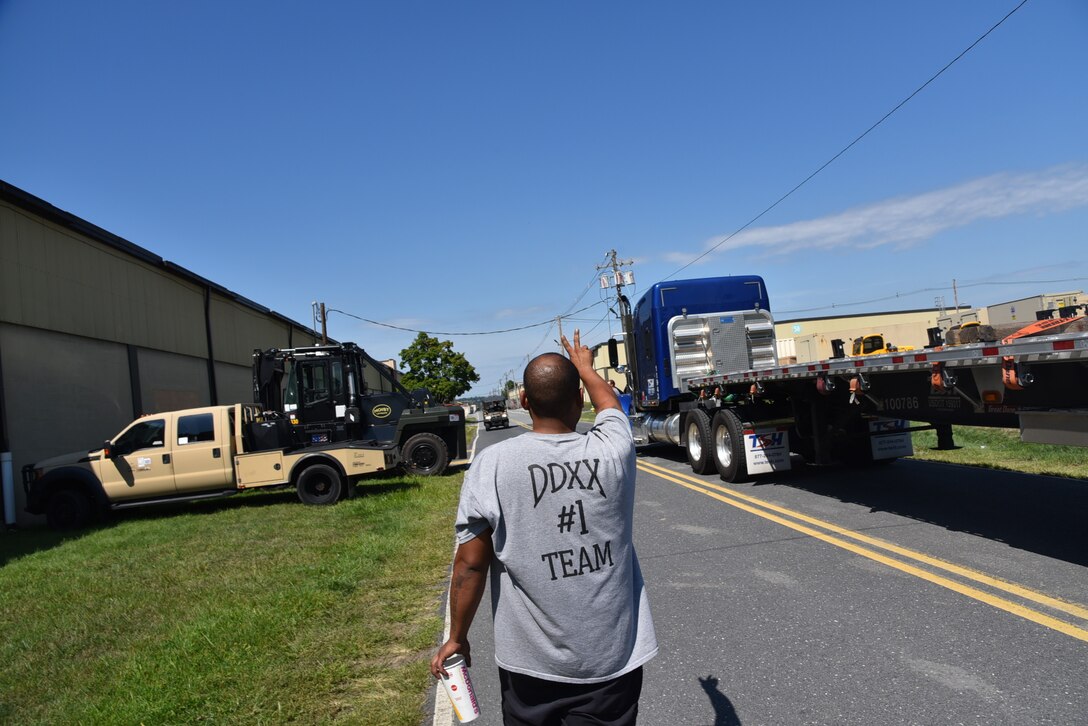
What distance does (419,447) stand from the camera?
1614 centimetres

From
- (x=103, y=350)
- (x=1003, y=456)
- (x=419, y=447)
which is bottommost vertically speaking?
(x=1003, y=456)

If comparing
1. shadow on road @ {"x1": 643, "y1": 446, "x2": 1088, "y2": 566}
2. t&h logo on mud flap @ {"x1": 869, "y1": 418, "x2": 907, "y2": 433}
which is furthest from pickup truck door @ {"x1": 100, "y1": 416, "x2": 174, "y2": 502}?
t&h logo on mud flap @ {"x1": 869, "y1": 418, "x2": 907, "y2": 433}

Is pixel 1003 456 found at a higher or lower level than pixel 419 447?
lower

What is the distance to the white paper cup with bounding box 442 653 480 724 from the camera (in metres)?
2.35

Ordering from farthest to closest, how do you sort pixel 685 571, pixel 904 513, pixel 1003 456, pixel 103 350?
pixel 103 350 → pixel 1003 456 → pixel 904 513 → pixel 685 571

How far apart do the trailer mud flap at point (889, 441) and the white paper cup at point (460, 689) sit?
33.4ft

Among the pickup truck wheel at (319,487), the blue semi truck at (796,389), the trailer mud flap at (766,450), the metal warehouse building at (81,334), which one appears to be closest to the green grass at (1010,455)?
the blue semi truck at (796,389)

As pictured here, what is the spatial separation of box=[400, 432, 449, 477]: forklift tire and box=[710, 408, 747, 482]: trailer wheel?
618 centimetres

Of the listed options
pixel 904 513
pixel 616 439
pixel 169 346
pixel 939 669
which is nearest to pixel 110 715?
pixel 616 439

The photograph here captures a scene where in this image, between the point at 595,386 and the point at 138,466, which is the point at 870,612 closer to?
the point at 595,386

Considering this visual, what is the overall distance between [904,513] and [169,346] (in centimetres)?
2032

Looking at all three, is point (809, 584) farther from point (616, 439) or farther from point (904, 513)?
point (616, 439)

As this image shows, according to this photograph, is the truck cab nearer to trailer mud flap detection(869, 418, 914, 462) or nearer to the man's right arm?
trailer mud flap detection(869, 418, 914, 462)

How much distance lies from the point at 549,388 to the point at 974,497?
8426 mm
